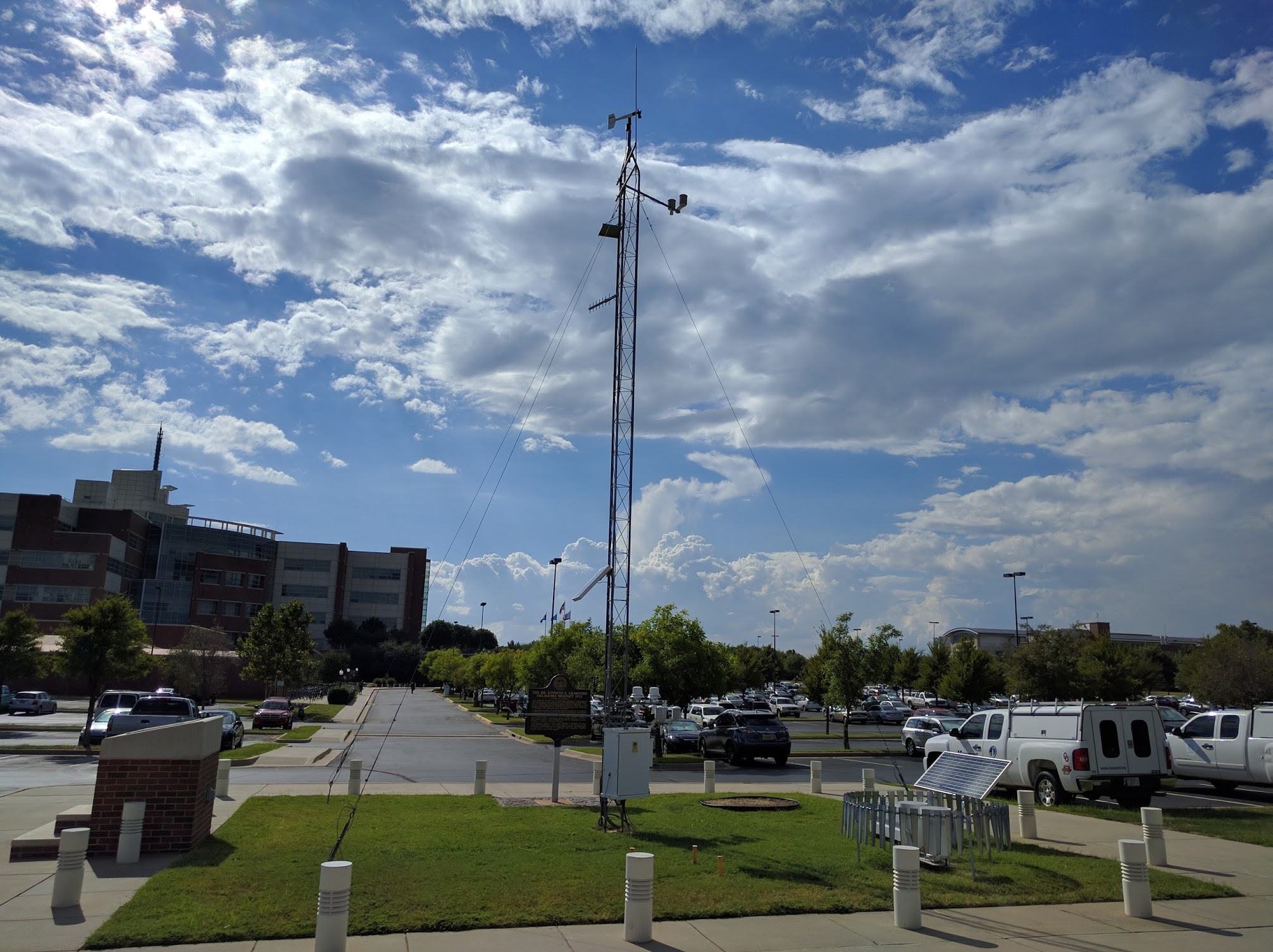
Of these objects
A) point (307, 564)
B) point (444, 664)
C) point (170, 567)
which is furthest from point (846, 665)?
point (307, 564)

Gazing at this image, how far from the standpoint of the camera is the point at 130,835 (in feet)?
35.8

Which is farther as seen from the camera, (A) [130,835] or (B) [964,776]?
(B) [964,776]

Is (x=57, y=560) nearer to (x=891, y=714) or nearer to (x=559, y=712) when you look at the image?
(x=891, y=714)

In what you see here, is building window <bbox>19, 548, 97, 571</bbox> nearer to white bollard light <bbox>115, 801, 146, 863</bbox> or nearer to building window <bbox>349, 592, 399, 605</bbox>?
building window <bbox>349, 592, 399, 605</bbox>

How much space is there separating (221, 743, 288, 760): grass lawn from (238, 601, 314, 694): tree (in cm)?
2614

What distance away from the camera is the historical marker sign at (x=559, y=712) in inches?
675

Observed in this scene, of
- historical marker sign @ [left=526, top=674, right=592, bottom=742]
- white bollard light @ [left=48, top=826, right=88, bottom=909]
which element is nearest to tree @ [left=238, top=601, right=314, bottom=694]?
historical marker sign @ [left=526, top=674, right=592, bottom=742]

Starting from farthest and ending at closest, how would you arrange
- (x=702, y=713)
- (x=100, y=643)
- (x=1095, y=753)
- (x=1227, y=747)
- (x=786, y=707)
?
(x=786, y=707) < (x=702, y=713) < (x=100, y=643) < (x=1227, y=747) < (x=1095, y=753)

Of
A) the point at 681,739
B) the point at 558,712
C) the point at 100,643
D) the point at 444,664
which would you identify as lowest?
the point at 681,739

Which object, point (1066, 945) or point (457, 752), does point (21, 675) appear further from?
point (1066, 945)

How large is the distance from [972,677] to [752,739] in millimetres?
26357

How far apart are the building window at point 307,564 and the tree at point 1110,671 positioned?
105 metres

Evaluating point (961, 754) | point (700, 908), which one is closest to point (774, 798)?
point (961, 754)

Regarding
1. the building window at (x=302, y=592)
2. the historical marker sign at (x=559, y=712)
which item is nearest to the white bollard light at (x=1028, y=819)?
the historical marker sign at (x=559, y=712)
